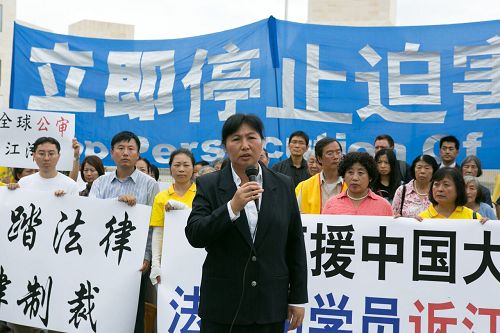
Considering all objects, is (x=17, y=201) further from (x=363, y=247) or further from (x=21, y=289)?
(x=363, y=247)

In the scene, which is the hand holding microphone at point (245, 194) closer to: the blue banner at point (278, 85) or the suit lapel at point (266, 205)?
the suit lapel at point (266, 205)

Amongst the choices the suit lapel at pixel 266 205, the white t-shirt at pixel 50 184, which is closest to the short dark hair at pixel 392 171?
the white t-shirt at pixel 50 184

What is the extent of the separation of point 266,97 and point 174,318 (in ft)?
9.79

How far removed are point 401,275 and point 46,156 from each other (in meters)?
2.90

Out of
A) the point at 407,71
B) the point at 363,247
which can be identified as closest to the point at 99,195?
the point at 363,247

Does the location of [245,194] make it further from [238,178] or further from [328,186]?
[328,186]

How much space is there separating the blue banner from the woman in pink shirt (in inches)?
86.5

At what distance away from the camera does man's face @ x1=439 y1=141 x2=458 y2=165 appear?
6641 millimetres

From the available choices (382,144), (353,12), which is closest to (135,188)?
(382,144)

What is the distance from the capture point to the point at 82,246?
5.34 metres

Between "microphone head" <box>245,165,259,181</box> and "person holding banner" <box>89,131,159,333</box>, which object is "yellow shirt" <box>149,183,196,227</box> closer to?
"person holding banner" <box>89,131,159,333</box>

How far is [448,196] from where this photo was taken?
15.5ft

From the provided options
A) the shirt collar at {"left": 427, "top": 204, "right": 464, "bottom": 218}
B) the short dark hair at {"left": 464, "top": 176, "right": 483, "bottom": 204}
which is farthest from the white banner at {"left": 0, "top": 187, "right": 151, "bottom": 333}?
the short dark hair at {"left": 464, "top": 176, "right": 483, "bottom": 204}

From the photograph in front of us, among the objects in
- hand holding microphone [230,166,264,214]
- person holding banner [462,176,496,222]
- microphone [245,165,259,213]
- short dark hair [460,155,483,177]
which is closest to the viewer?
hand holding microphone [230,166,264,214]
